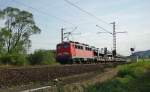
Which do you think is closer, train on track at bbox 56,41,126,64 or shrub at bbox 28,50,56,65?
train on track at bbox 56,41,126,64

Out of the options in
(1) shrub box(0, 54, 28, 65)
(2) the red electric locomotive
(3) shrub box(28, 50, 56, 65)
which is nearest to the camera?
(1) shrub box(0, 54, 28, 65)

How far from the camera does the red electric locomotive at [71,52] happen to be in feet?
159

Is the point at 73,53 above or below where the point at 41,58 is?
above

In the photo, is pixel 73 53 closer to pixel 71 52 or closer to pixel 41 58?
pixel 71 52

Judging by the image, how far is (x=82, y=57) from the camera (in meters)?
52.9

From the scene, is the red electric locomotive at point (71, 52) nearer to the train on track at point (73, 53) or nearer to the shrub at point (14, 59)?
the train on track at point (73, 53)

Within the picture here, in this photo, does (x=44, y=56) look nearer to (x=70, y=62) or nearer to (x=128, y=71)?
(x=70, y=62)

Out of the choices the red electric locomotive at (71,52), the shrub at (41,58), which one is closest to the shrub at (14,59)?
the shrub at (41,58)

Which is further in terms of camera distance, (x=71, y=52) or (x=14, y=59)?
(x=71, y=52)

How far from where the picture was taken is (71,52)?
48219 millimetres

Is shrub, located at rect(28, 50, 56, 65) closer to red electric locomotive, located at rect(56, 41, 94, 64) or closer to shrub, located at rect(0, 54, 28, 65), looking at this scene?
red electric locomotive, located at rect(56, 41, 94, 64)

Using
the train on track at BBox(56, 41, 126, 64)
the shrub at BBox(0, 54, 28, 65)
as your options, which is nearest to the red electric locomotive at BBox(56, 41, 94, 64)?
the train on track at BBox(56, 41, 126, 64)

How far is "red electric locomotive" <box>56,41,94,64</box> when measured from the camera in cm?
4847

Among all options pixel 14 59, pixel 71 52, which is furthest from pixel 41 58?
pixel 71 52
